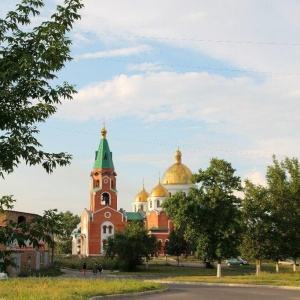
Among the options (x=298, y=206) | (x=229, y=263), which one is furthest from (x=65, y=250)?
(x=298, y=206)

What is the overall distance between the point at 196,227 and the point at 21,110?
3549cm

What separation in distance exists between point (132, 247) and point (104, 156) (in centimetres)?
3194

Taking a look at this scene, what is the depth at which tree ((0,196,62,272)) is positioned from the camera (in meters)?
6.54

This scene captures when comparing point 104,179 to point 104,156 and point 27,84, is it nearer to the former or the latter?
point 104,156

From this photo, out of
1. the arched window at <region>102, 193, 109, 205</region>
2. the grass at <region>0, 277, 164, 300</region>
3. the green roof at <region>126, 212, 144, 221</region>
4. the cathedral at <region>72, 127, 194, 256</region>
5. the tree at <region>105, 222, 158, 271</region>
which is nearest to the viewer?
the grass at <region>0, 277, 164, 300</region>

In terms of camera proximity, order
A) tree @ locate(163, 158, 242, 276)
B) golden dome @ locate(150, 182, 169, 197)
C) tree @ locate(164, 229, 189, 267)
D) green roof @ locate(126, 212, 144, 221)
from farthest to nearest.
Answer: green roof @ locate(126, 212, 144, 221), golden dome @ locate(150, 182, 169, 197), tree @ locate(164, 229, 189, 267), tree @ locate(163, 158, 242, 276)

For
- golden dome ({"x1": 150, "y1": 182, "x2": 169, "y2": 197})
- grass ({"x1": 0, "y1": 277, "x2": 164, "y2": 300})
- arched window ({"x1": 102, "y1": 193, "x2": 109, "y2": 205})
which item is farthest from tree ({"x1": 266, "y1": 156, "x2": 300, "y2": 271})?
golden dome ({"x1": 150, "y1": 182, "x2": 169, "y2": 197})

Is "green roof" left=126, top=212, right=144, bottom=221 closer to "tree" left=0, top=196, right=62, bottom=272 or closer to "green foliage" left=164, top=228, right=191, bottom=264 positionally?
"green foliage" left=164, top=228, right=191, bottom=264

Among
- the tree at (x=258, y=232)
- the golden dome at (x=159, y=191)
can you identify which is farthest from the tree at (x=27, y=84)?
the golden dome at (x=159, y=191)

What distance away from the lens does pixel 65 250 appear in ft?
351

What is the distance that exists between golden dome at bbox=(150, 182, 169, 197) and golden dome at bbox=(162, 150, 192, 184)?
9.14ft

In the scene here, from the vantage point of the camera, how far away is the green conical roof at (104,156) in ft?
274

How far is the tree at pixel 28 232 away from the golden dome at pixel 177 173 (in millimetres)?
90650

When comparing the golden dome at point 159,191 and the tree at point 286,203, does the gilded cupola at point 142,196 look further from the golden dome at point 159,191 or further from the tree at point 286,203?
the tree at point 286,203
